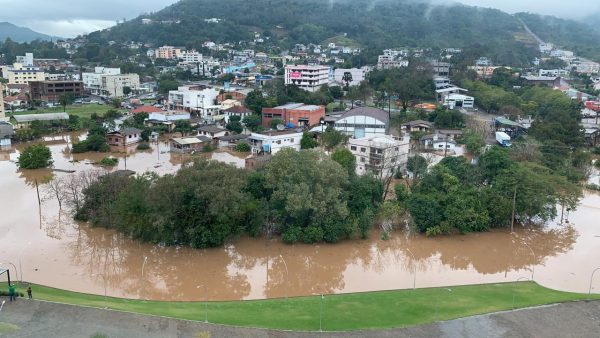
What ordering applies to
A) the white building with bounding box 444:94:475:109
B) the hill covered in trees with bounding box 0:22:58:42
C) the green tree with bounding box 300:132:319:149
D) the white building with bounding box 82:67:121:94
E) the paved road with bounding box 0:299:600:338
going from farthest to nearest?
1. the hill covered in trees with bounding box 0:22:58:42
2. the white building with bounding box 82:67:121:94
3. the white building with bounding box 444:94:475:109
4. the green tree with bounding box 300:132:319:149
5. the paved road with bounding box 0:299:600:338

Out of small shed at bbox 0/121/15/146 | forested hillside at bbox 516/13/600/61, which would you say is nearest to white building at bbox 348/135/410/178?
small shed at bbox 0/121/15/146

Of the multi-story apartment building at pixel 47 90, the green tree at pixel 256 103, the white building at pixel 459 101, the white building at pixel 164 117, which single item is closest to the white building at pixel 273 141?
the green tree at pixel 256 103

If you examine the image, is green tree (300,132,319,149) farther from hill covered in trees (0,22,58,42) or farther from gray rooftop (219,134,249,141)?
hill covered in trees (0,22,58,42)

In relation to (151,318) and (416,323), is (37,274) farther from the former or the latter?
(416,323)

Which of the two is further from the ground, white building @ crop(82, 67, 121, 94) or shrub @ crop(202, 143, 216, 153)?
white building @ crop(82, 67, 121, 94)

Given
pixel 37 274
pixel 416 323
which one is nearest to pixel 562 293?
pixel 416 323

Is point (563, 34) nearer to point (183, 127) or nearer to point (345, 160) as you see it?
point (183, 127)

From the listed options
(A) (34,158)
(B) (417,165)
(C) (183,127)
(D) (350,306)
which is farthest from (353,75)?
(D) (350,306)
